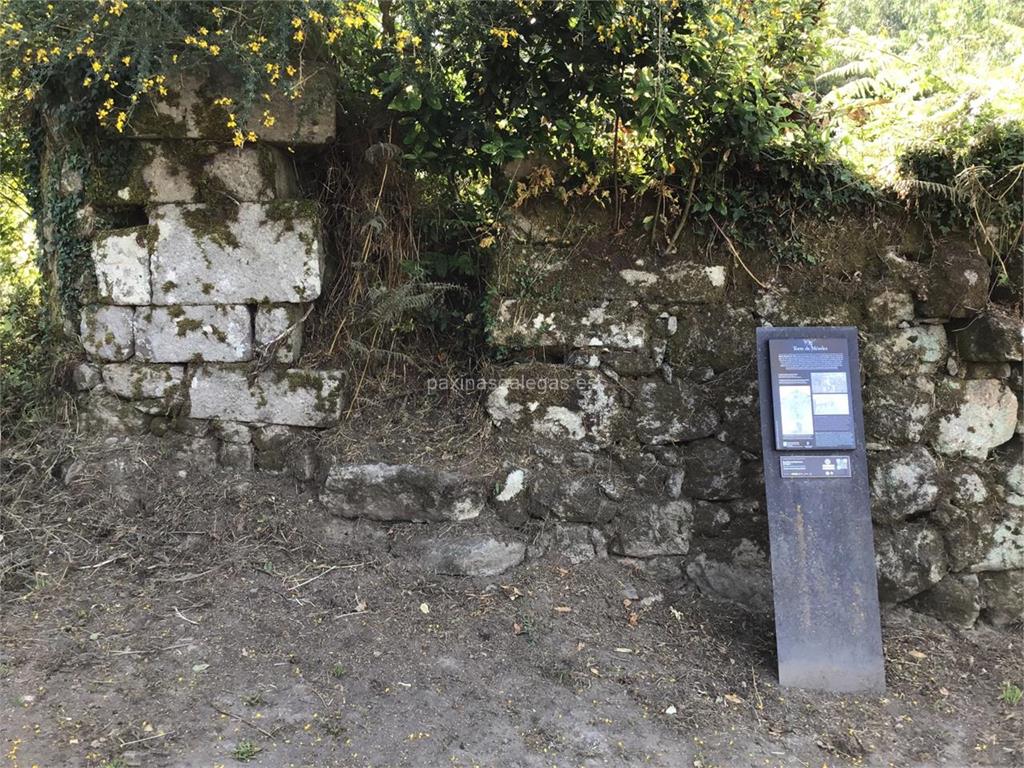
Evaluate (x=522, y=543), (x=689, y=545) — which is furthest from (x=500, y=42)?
(x=689, y=545)

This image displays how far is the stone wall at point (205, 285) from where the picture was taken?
363 cm

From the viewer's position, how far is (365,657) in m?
2.95

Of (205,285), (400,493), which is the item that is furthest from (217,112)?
(400,493)

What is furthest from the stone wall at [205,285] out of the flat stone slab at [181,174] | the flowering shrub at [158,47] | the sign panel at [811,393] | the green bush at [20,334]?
the sign panel at [811,393]

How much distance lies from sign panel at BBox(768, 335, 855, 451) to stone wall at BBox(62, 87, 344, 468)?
2195mm

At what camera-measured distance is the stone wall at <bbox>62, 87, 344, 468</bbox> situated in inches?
143

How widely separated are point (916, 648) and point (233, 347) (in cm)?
375

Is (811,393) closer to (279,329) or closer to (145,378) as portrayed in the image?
(279,329)

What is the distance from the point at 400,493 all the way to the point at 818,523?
198 centimetres

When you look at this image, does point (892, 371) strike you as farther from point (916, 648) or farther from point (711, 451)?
point (916, 648)

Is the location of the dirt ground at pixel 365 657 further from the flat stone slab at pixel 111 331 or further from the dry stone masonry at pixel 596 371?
the flat stone slab at pixel 111 331

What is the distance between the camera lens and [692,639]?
3.27m

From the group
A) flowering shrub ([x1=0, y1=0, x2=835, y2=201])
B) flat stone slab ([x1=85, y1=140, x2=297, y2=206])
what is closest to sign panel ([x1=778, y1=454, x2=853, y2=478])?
flowering shrub ([x1=0, y1=0, x2=835, y2=201])

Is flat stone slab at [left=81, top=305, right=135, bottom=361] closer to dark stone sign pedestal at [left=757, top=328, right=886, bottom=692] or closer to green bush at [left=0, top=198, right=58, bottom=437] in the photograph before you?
green bush at [left=0, top=198, right=58, bottom=437]
